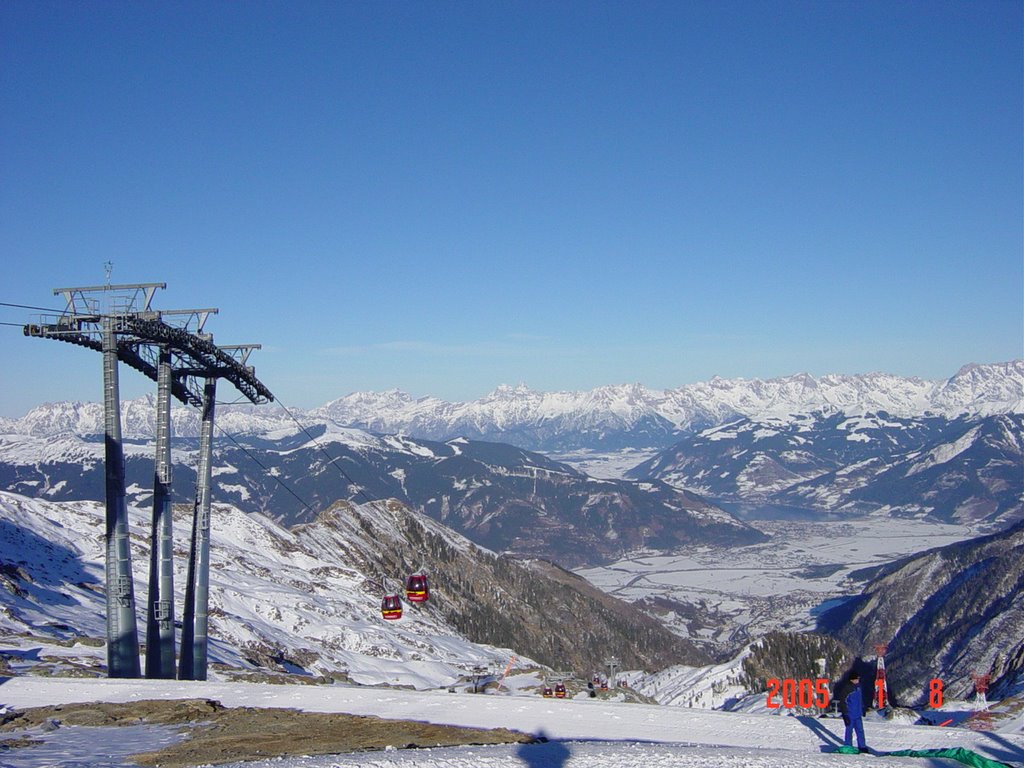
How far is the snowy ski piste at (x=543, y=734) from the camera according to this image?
19938 millimetres

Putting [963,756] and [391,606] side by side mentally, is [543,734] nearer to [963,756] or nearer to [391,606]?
[963,756]

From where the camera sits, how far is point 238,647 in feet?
298

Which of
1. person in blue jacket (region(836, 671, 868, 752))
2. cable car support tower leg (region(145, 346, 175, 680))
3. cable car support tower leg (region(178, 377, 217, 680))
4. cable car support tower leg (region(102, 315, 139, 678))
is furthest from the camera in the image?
cable car support tower leg (region(178, 377, 217, 680))

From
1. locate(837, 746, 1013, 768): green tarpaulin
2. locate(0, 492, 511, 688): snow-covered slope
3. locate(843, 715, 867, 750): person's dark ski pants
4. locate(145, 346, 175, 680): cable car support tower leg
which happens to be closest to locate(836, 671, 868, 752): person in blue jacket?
locate(843, 715, 867, 750): person's dark ski pants

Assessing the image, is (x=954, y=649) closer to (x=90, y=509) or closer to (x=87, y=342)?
A: (x=90, y=509)

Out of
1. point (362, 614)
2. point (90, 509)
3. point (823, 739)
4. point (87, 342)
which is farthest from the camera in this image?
point (90, 509)

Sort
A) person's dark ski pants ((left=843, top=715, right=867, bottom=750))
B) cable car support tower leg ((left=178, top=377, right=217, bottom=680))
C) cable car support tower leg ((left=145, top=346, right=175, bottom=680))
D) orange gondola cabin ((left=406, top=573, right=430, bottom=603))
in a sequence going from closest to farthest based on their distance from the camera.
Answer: person's dark ski pants ((left=843, top=715, right=867, bottom=750))
cable car support tower leg ((left=145, top=346, right=175, bottom=680))
cable car support tower leg ((left=178, top=377, right=217, bottom=680))
orange gondola cabin ((left=406, top=573, right=430, bottom=603))

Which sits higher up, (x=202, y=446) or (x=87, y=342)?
(x=87, y=342)

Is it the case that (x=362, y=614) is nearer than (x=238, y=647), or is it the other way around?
(x=238, y=647)

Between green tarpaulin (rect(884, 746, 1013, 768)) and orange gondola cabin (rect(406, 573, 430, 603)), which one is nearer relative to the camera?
green tarpaulin (rect(884, 746, 1013, 768))

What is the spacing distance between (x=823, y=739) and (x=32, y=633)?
57980 millimetres

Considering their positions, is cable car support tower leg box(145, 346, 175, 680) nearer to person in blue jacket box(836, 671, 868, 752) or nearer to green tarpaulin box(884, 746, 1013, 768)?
person in blue jacket box(836, 671, 868, 752)

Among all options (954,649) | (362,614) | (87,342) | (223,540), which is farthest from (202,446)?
(954,649)

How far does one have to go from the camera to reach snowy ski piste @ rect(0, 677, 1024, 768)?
19938mm
